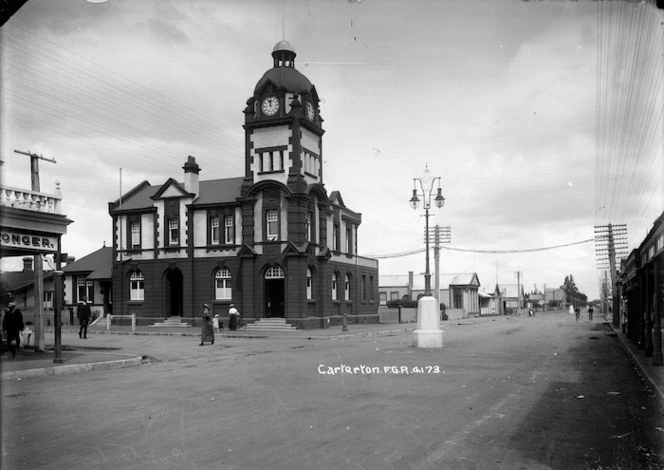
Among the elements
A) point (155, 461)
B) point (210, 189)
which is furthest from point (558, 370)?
point (210, 189)

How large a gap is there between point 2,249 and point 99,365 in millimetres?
5255

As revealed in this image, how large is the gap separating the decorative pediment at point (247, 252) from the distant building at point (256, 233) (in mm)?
70

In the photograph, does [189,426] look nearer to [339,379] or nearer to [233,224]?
[339,379]

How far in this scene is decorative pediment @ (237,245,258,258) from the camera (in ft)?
127

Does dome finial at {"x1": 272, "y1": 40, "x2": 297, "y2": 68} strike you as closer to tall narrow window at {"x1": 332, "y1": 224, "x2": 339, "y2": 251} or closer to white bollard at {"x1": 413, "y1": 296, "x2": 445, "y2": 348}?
tall narrow window at {"x1": 332, "y1": 224, "x2": 339, "y2": 251}

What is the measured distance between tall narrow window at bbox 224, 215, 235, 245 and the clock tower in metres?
2.51

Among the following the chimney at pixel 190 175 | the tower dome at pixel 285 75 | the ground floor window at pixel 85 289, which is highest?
the tower dome at pixel 285 75

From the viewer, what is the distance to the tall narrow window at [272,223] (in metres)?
39.2

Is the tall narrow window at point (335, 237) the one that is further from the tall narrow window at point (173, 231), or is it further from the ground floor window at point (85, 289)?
the ground floor window at point (85, 289)

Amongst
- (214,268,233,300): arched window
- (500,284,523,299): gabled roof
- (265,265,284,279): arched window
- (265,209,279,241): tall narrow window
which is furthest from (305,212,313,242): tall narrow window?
(500,284,523,299): gabled roof

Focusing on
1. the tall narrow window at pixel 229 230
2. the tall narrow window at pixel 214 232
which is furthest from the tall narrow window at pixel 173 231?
the tall narrow window at pixel 229 230

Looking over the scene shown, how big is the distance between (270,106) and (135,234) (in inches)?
541

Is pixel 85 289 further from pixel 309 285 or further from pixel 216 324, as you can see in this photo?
pixel 309 285

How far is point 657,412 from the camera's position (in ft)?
32.2
